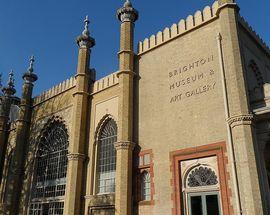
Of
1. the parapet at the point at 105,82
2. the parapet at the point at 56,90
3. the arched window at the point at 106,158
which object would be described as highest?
the parapet at the point at 56,90

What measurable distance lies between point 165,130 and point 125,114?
2.42 meters

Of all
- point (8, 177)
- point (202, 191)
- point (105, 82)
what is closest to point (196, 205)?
point (202, 191)

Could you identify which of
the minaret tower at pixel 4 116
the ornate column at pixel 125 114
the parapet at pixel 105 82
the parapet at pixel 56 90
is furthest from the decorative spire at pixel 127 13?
the minaret tower at pixel 4 116

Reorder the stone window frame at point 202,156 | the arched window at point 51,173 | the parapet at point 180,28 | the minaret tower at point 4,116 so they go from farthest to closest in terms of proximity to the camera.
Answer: the minaret tower at point 4,116 < the arched window at point 51,173 < the parapet at point 180,28 < the stone window frame at point 202,156

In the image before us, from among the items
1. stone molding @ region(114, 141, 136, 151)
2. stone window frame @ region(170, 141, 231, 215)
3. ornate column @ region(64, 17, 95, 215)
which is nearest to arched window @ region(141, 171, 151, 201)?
stone molding @ region(114, 141, 136, 151)

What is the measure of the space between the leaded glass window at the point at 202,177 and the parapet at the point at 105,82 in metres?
7.38

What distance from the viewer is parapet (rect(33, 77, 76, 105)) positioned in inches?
841

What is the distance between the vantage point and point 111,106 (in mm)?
17938

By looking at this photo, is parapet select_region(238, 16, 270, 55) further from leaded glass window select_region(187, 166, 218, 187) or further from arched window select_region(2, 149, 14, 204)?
arched window select_region(2, 149, 14, 204)

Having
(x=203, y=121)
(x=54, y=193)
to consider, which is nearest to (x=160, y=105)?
(x=203, y=121)

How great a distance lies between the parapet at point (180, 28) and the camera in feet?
48.8

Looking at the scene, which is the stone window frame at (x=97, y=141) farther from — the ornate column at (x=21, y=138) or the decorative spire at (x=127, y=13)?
the ornate column at (x=21, y=138)

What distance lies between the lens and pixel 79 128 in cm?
1839

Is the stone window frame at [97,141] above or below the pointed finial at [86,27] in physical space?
below
